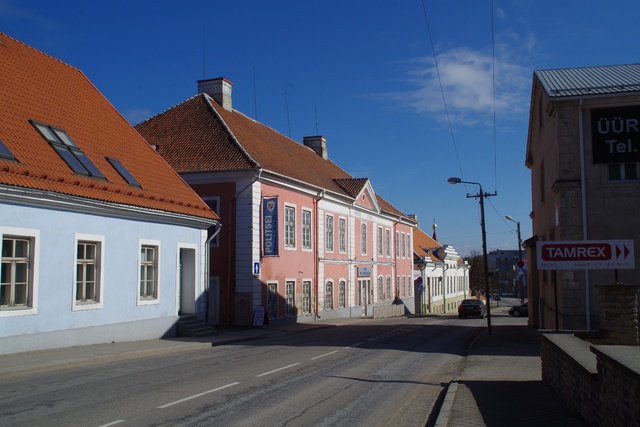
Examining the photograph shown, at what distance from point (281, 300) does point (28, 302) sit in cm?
1548

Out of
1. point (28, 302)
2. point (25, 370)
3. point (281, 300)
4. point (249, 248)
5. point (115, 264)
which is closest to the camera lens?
point (25, 370)

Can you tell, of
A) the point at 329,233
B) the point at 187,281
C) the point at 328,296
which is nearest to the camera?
the point at 187,281

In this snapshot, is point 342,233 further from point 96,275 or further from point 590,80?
point 96,275

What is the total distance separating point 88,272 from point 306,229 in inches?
644

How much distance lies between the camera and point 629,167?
1967 cm

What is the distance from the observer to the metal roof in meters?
20.0

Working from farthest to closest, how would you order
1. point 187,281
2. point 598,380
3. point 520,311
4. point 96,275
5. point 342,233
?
1. point 520,311
2. point 342,233
3. point 187,281
4. point 96,275
5. point 598,380

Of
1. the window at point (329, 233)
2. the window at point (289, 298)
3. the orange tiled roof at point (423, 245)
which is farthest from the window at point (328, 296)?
the orange tiled roof at point (423, 245)

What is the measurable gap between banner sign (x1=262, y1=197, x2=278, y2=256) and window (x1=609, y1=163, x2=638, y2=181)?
1338cm

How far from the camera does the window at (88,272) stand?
667 inches

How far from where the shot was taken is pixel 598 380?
7043 mm

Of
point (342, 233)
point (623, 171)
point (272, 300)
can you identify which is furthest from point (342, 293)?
point (623, 171)

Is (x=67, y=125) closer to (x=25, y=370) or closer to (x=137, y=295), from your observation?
(x=137, y=295)

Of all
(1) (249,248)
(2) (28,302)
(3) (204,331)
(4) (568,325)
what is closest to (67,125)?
(2) (28,302)
